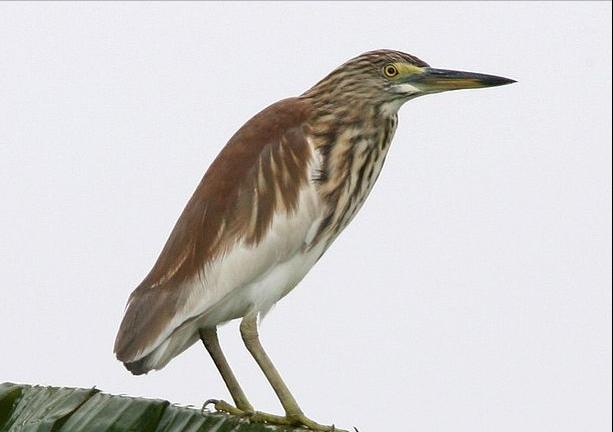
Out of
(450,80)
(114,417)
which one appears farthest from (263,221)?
(114,417)

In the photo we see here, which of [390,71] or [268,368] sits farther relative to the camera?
[390,71]

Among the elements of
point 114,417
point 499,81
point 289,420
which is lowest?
point 289,420

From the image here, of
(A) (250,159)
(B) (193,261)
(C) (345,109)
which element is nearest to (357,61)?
(C) (345,109)

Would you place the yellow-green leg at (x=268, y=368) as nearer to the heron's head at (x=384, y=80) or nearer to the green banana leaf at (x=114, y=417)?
the green banana leaf at (x=114, y=417)

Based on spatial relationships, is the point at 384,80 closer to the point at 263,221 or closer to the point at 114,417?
the point at 263,221

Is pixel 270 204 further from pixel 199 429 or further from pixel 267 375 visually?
pixel 199 429

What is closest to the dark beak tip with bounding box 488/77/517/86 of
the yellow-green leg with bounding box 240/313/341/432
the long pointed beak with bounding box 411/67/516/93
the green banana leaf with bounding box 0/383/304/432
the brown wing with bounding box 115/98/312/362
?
the long pointed beak with bounding box 411/67/516/93

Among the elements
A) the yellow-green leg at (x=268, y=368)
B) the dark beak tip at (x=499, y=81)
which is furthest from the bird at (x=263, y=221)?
the dark beak tip at (x=499, y=81)
